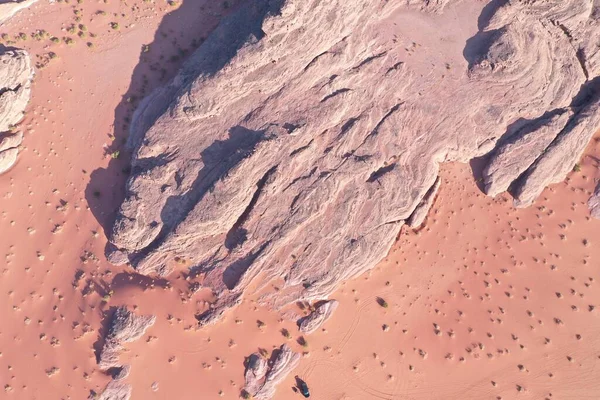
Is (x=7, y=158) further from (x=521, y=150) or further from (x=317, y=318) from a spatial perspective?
(x=521, y=150)

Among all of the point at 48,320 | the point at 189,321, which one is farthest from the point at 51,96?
the point at 189,321

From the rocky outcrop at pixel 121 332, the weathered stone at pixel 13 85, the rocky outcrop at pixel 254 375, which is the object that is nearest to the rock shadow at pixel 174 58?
the rocky outcrop at pixel 121 332

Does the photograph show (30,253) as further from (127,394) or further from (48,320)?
(127,394)

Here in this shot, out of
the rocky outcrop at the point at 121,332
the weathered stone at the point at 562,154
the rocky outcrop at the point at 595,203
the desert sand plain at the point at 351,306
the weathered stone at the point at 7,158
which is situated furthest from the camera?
the weathered stone at the point at 7,158

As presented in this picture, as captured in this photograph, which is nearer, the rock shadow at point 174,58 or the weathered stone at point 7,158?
the rock shadow at point 174,58

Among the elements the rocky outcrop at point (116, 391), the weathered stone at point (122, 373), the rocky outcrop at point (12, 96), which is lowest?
the rocky outcrop at point (116, 391)

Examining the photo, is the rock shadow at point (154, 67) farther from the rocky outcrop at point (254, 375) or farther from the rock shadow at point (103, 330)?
the rocky outcrop at point (254, 375)
